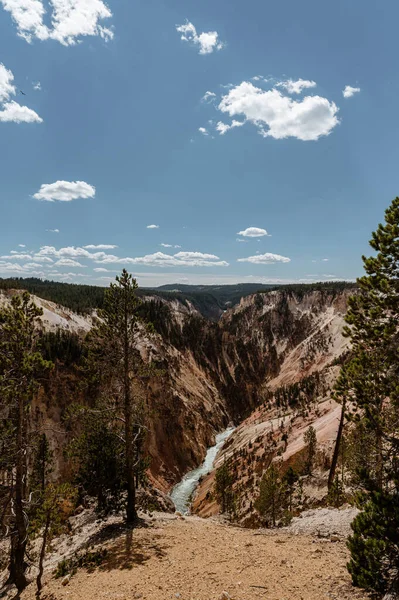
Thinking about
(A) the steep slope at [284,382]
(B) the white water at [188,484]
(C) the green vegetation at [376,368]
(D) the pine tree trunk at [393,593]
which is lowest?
(B) the white water at [188,484]

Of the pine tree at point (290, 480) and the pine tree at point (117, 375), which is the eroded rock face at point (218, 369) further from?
the pine tree at point (290, 480)

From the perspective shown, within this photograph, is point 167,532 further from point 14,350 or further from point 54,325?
point 54,325

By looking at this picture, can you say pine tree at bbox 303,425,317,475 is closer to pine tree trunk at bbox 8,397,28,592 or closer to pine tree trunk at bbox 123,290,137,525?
pine tree trunk at bbox 123,290,137,525

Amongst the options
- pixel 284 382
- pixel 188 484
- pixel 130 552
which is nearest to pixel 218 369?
pixel 284 382

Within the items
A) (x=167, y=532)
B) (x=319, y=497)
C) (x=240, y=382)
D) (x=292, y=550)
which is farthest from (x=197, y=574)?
(x=240, y=382)

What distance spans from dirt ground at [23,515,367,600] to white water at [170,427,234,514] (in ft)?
102

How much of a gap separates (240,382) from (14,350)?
339 feet

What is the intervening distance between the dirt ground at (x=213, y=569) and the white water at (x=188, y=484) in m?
31.1

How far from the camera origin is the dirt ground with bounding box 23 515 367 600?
879cm

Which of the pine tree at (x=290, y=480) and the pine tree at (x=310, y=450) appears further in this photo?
the pine tree at (x=310, y=450)

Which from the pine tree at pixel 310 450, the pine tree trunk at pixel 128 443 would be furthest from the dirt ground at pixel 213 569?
the pine tree at pixel 310 450

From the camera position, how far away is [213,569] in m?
10.4

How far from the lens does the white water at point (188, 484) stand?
42903 millimetres

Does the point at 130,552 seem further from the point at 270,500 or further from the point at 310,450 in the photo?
the point at 310,450
